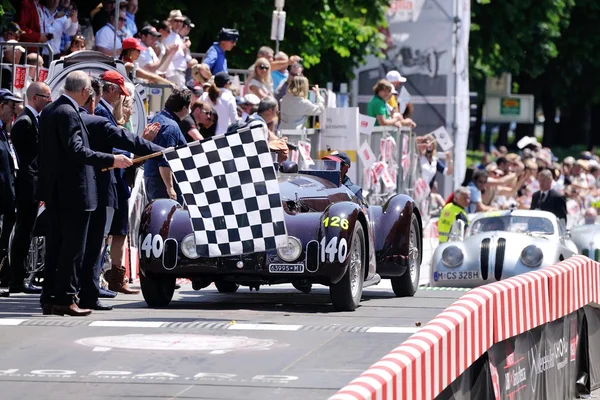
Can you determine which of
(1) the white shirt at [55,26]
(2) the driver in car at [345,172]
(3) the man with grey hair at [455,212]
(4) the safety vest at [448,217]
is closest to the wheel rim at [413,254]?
(2) the driver in car at [345,172]

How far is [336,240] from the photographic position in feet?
38.5

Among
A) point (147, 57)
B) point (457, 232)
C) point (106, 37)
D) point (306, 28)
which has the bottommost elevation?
point (457, 232)

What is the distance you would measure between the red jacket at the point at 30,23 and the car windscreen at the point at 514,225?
6327 mm

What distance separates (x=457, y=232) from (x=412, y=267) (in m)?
5.04

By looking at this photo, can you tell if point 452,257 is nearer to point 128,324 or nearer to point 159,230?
point 159,230

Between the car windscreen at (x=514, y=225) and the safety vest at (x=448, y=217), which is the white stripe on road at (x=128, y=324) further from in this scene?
the safety vest at (x=448, y=217)

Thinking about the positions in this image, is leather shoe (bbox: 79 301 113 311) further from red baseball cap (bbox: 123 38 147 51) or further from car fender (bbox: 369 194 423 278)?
red baseball cap (bbox: 123 38 147 51)

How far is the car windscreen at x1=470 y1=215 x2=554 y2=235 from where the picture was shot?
62.4ft

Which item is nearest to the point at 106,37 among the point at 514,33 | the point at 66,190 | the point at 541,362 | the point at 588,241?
the point at 66,190

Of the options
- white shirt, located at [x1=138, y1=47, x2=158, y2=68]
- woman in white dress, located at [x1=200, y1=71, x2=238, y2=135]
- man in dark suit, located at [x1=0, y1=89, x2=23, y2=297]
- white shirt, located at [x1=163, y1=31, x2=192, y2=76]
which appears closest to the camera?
man in dark suit, located at [x1=0, y1=89, x2=23, y2=297]

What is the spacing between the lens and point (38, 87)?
42.1ft

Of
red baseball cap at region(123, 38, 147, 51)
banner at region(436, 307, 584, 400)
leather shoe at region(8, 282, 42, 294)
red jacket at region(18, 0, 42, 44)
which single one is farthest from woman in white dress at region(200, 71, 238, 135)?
banner at region(436, 307, 584, 400)

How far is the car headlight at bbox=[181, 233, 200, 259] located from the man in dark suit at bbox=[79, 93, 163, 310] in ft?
2.24

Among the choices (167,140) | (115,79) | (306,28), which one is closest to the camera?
(115,79)
